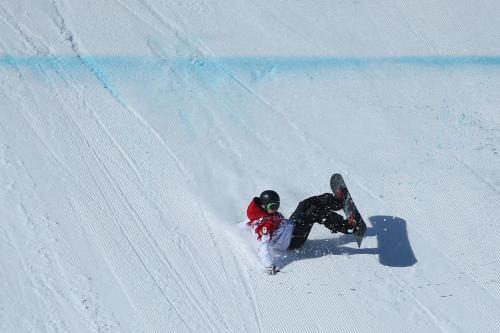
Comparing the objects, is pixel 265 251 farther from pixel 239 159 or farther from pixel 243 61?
pixel 243 61

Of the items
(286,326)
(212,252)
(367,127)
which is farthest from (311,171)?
(286,326)

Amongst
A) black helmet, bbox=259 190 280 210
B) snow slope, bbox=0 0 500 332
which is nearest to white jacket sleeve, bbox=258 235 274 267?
snow slope, bbox=0 0 500 332

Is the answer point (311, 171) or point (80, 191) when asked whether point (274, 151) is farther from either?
point (80, 191)

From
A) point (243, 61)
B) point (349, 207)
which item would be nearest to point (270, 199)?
point (349, 207)

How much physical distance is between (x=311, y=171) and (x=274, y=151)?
450 millimetres

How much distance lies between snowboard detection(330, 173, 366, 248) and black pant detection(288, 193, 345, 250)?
0.38 ft

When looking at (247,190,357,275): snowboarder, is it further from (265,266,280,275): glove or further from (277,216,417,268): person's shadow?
(277,216,417,268): person's shadow

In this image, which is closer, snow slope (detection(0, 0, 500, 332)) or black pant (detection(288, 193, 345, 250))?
snow slope (detection(0, 0, 500, 332))

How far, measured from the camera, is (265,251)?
258 inches

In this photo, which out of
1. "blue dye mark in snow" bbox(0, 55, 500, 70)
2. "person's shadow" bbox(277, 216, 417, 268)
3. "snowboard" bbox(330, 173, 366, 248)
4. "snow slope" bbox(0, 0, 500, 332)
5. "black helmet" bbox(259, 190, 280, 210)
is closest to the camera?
"snow slope" bbox(0, 0, 500, 332)

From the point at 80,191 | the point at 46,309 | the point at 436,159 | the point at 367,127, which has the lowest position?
the point at 436,159

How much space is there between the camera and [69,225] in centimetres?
680

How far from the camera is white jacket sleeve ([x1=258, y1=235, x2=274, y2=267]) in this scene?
6539mm

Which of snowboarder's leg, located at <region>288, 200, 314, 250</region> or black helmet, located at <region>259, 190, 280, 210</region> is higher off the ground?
black helmet, located at <region>259, 190, 280, 210</region>
